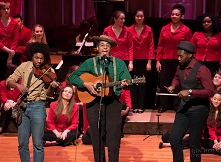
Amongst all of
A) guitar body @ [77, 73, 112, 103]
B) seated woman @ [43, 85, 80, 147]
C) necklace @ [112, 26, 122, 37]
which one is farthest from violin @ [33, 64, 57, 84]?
necklace @ [112, 26, 122, 37]

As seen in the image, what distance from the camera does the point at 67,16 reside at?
51.8 ft

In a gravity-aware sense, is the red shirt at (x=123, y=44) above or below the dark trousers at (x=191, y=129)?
above

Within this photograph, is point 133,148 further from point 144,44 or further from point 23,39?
point 23,39

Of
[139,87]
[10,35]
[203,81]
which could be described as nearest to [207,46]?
[139,87]

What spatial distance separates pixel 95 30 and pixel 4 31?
4.16 meters

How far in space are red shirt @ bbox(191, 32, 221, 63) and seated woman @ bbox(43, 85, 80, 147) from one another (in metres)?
2.44

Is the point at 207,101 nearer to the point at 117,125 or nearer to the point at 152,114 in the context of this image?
the point at 117,125

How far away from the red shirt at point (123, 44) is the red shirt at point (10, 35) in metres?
1.72

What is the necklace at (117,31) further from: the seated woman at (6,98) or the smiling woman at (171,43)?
the seated woman at (6,98)

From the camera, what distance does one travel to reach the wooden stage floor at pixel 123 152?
7.64 metres

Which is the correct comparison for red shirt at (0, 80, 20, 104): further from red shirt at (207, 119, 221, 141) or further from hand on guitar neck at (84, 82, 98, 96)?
red shirt at (207, 119, 221, 141)

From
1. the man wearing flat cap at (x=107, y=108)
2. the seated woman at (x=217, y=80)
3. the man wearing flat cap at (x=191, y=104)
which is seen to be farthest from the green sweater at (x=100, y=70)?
the seated woman at (x=217, y=80)

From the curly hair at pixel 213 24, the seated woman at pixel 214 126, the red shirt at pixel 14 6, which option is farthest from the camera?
the red shirt at pixel 14 6

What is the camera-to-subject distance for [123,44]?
363 inches
